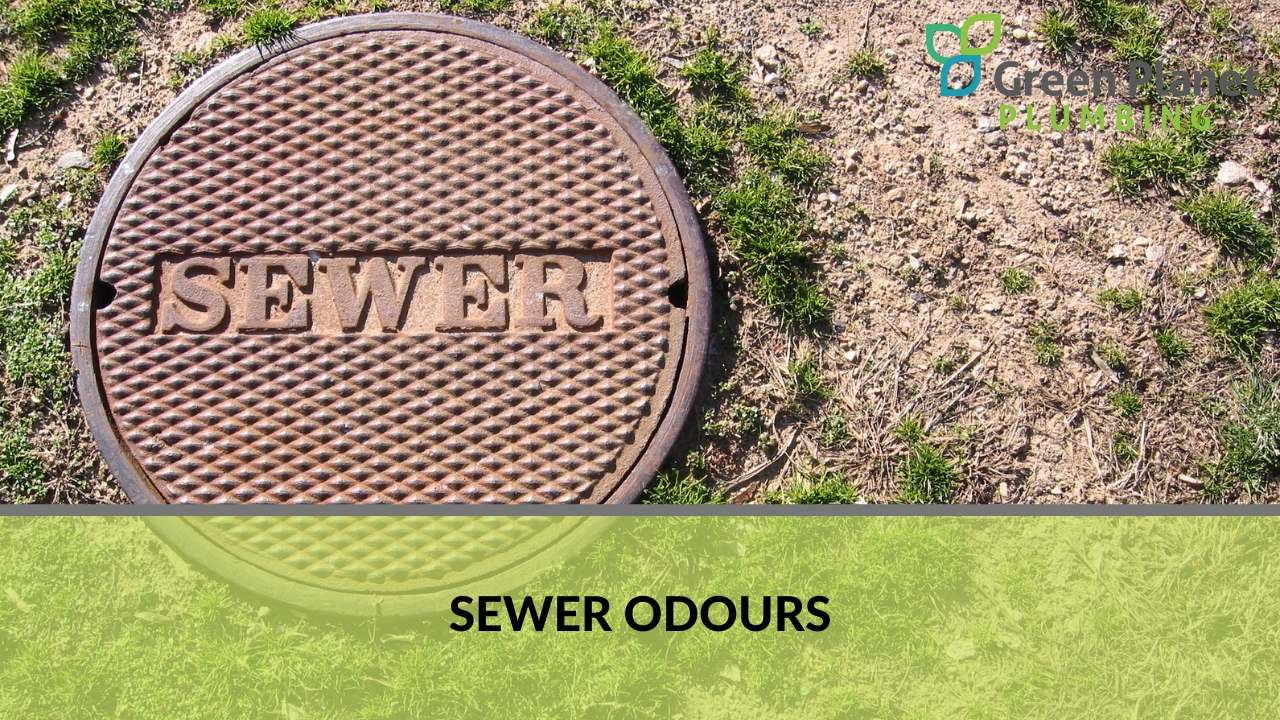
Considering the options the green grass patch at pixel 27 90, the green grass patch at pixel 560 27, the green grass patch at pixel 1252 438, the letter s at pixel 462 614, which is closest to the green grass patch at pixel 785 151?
the green grass patch at pixel 560 27

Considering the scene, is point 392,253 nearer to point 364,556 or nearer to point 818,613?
point 364,556

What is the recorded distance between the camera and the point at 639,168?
90.0 inches

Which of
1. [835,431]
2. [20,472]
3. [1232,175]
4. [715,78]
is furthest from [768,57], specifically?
[20,472]

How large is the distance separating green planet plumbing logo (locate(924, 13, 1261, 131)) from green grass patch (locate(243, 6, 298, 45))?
191 cm

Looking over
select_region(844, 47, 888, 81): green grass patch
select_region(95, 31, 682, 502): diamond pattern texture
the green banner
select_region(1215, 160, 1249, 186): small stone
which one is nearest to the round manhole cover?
select_region(95, 31, 682, 502): diamond pattern texture

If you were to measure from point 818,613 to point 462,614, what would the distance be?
938 mm

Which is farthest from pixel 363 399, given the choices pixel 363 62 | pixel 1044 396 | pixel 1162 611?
pixel 1162 611

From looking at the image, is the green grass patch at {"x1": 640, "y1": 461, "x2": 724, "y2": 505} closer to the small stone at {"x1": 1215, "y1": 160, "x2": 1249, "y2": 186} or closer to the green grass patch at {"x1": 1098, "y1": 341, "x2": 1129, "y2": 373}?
the green grass patch at {"x1": 1098, "y1": 341, "x2": 1129, "y2": 373}

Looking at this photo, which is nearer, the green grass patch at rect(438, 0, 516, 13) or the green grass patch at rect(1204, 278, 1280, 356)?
the green grass patch at rect(1204, 278, 1280, 356)

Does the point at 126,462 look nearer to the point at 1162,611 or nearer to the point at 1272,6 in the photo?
the point at 1162,611

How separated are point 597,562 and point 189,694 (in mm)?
1106

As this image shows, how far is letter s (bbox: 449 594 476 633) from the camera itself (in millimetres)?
2116

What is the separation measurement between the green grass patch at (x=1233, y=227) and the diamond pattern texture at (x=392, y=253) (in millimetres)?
1587

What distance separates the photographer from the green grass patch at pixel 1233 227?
96.7 inches
